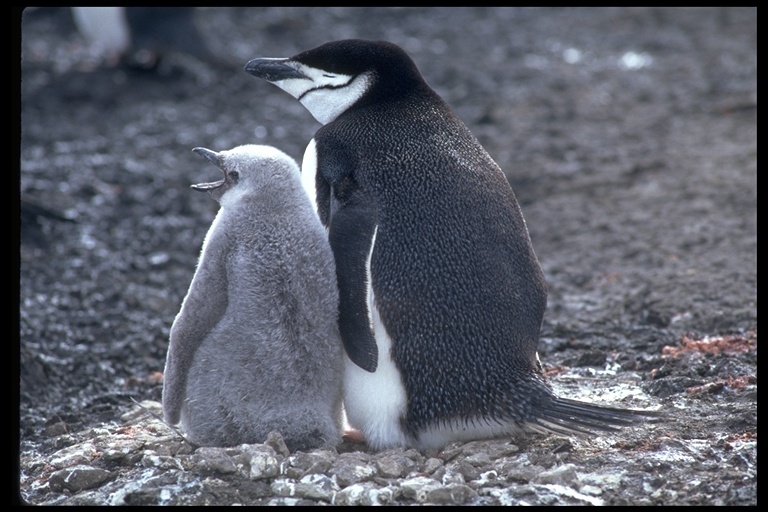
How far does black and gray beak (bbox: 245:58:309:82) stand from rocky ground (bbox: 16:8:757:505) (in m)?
1.33

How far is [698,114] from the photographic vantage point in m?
7.65

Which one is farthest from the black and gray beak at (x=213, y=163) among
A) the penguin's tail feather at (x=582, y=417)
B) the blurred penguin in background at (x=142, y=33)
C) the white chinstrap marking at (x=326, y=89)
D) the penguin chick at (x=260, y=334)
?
the blurred penguin in background at (x=142, y=33)

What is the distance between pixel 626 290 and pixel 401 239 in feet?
7.07

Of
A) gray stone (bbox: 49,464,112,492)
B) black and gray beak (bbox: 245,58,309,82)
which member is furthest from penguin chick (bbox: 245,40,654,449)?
Answer: gray stone (bbox: 49,464,112,492)

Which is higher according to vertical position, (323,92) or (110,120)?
(110,120)

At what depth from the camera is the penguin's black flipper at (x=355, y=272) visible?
3.07 metres

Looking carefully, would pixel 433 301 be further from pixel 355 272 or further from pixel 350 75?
pixel 350 75

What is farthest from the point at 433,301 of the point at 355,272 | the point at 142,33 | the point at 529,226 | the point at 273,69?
the point at 142,33

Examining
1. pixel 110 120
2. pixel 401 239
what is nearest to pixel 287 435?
pixel 401 239

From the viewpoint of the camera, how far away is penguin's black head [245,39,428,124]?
3441 mm

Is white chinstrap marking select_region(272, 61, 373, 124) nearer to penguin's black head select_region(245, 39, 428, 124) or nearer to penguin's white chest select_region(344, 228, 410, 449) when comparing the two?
penguin's black head select_region(245, 39, 428, 124)

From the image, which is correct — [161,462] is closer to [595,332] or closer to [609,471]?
[609,471]

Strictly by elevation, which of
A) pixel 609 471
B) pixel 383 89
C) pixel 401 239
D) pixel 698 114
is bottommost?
pixel 609 471

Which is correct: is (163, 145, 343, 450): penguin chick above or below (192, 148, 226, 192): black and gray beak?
below
